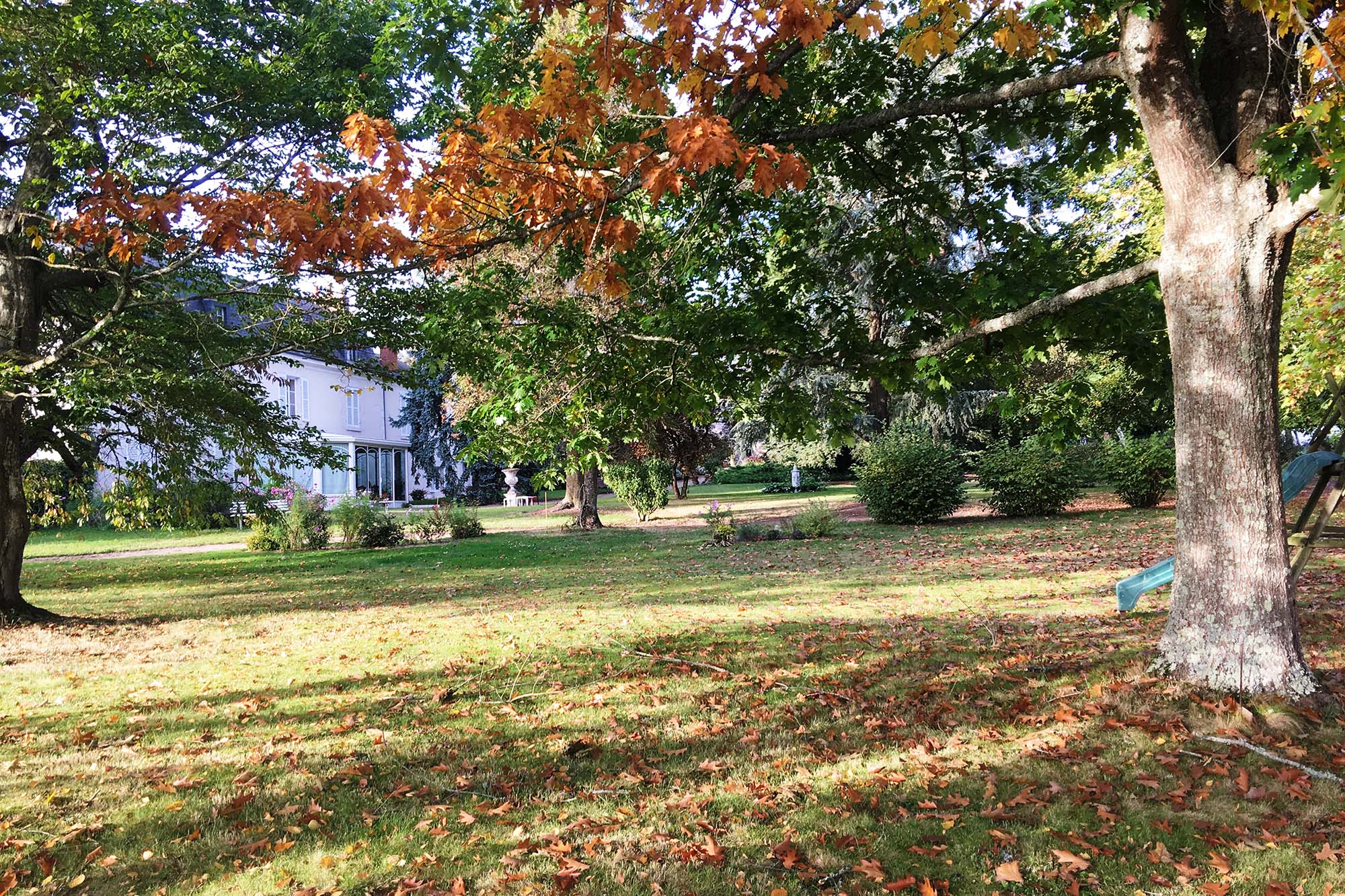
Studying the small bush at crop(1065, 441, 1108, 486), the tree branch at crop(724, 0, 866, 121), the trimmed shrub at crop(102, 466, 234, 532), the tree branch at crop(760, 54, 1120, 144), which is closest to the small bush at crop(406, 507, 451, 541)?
the trimmed shrub at crop(102, 466, 234, 532)

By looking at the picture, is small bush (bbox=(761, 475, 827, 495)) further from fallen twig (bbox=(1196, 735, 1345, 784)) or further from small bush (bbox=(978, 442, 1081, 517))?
fallen twig (bbox=(1196, 735, 1345, 784))

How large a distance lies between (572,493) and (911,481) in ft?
40.5

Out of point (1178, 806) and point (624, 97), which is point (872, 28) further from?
point (1178, 806)

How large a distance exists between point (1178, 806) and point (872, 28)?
4.69 metres

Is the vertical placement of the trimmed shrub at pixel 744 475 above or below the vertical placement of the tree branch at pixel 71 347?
below

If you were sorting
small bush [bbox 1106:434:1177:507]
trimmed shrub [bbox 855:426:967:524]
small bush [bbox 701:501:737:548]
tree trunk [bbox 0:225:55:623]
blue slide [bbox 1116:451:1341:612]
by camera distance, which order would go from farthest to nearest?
1. trimmed shrub [bbox 855:426:967:524]
2. small bush [bbox 1106:434:1177:507]
3. small bush [bbox 701:501:737:548]
4. tree trunk [bbox 0:225:55:623]
5. blue slide [bbox 1116:451:1341:612]

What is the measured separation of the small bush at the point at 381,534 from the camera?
1841 centimetres

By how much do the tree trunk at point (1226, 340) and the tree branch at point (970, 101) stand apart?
178 millimetres

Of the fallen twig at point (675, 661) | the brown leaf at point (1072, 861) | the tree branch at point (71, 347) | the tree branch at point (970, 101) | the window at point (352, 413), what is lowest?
the brown leaf at point (1072, 861)

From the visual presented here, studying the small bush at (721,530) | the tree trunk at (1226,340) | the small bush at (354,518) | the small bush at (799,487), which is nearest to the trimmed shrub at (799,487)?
the small bush at (799,487)

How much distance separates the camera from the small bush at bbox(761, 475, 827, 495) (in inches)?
1365

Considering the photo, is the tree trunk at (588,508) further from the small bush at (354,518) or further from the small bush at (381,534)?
the small bush at (354,518)

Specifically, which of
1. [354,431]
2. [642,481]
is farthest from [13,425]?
[354,431]

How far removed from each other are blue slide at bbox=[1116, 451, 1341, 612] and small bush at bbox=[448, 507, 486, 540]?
609 inches
